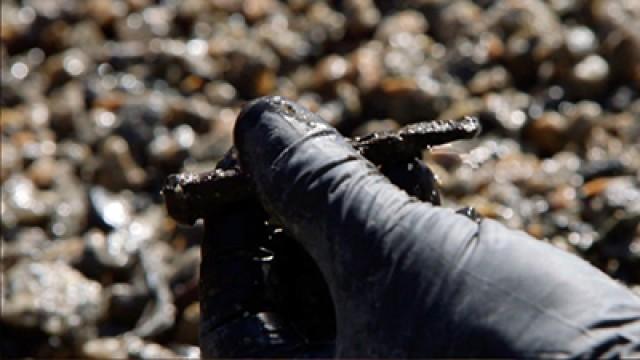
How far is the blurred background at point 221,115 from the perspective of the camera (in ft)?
12.2

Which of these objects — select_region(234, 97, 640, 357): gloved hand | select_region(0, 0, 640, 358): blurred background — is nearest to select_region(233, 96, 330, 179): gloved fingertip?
select_region(234, 97, 640, 357): gloved hand

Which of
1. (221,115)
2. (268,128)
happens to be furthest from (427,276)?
(221,115)

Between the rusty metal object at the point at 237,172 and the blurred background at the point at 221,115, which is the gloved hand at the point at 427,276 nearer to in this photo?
the rusty metal object at the point at 237,172

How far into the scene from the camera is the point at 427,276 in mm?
1939

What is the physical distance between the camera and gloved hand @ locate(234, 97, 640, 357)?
187 centimetres

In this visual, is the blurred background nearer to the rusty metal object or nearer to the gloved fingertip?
the rusty metal object

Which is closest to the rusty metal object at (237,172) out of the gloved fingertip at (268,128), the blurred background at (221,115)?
the gloved fingertip at (268,128)

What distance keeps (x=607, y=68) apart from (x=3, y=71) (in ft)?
6.28

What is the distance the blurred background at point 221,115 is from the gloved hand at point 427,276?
1.59 metres

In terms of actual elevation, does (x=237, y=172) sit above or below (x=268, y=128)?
below

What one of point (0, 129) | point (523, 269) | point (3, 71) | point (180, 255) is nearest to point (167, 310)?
point (180, 255)

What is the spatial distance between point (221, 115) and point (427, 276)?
2.50m

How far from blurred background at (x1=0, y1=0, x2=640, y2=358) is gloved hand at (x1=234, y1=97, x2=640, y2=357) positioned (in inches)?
62.6

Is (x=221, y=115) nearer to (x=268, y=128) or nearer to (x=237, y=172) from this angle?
(x=237, y=172)
